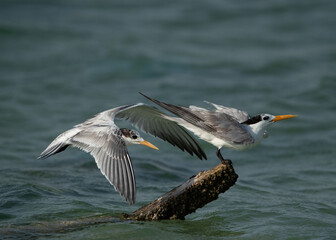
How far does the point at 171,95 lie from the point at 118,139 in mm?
9239

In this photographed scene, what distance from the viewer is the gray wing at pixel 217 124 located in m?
7.89

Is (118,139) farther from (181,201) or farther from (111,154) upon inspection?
(181,201)

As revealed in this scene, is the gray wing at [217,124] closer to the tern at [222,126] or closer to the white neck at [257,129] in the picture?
the tern at [222,126]

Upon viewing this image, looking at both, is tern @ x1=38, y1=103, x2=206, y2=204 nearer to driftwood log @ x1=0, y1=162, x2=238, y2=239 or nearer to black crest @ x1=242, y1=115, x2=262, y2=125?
driftwood log @ x1=0, y1=162, x2=238, y2=239

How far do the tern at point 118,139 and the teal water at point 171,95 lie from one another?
874mm

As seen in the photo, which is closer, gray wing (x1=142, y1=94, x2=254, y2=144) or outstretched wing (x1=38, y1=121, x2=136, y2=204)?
outstretched wing (x1=38, y1=121, x2=136, y2=204)

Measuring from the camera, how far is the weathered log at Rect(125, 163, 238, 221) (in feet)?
24.0

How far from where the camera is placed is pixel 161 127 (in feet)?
29.5

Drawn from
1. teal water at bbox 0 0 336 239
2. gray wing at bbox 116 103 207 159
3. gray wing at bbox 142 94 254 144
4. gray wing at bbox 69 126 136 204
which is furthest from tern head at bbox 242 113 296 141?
gray wing at bbox 69 126 136 204

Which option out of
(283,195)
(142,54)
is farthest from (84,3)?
(283,195)

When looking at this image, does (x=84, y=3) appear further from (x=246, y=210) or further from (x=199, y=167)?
(x=246, y=210)

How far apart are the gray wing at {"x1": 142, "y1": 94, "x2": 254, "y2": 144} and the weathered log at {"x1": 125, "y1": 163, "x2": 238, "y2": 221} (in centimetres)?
69

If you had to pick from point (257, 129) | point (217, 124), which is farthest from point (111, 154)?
point (257, 129)

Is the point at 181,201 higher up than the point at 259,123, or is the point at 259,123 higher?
the point at 259,123
